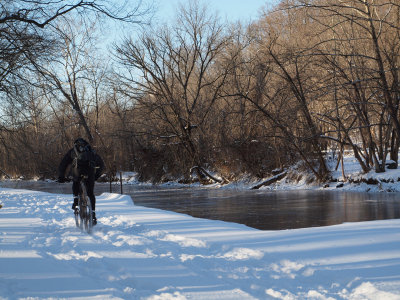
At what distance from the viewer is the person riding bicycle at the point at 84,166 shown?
885cm

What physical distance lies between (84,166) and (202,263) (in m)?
4.17

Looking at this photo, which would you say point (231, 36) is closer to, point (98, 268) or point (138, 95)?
point (138, 95)

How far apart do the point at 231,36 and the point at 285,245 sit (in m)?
28.2

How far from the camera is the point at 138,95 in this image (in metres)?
34.0

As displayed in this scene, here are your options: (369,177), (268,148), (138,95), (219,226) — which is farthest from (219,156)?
(219,226)

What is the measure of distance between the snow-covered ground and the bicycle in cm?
24

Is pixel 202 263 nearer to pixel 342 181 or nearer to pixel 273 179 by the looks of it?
pixel 342 181

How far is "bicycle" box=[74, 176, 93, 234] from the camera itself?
8.74m

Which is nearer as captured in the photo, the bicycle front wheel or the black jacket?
the bicycle front wheel

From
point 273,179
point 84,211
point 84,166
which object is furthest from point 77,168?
point 273,179

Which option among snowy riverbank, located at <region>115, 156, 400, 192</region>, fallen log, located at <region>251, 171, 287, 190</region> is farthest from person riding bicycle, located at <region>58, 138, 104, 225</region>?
fallen log, located at <region>251, 171, 287, 190</region>

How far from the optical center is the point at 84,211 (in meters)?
8.91

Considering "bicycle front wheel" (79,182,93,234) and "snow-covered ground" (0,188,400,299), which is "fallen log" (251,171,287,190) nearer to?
"snow-covered ground" (0,188,400,299)

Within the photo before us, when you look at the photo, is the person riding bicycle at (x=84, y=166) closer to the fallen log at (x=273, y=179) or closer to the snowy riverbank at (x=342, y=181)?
the snowy riverbank at (x=342, y=181)
